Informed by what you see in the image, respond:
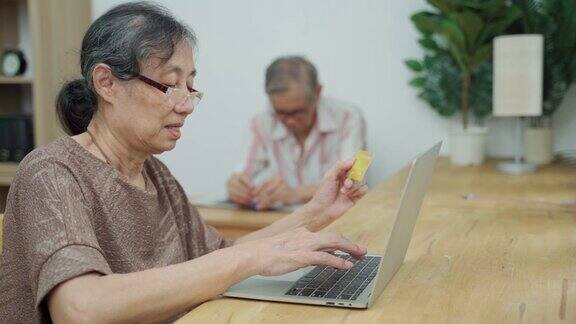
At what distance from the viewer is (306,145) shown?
339cm

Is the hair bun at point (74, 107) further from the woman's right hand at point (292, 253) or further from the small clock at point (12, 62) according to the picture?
the small clock at point (12, 62)

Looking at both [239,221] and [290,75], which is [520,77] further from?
[239,221]

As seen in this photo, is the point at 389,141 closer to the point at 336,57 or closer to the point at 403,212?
the point at 336,57

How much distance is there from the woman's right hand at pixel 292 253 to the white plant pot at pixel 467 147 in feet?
6.40

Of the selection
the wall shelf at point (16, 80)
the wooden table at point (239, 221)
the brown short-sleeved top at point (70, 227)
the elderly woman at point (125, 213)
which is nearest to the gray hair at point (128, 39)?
the elderly woman at point (125, 213)

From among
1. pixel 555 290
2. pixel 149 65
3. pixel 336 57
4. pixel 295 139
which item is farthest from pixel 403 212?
pixel 336 57

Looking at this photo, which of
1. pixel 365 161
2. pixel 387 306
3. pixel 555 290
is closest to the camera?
pixel 387 306

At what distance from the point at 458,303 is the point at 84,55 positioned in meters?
0.85

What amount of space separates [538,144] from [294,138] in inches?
41.8

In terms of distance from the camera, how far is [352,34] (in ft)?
11.7

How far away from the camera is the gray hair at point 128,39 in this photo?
141cm

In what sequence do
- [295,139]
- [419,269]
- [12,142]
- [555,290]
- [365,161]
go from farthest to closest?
[12,142]
[295,139]
[365,161]
[419,269]
[555,290]

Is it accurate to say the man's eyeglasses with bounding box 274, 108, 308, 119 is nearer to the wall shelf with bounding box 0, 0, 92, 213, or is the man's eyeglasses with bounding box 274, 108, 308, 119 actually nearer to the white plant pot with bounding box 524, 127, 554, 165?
the white plant pot with bounding box 524, 127, 554, 165

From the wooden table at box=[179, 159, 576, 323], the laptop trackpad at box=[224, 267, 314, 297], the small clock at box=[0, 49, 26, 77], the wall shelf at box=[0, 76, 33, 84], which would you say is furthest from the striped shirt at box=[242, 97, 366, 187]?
the laptop trackpad at box=[224, 267, 314, 297]
